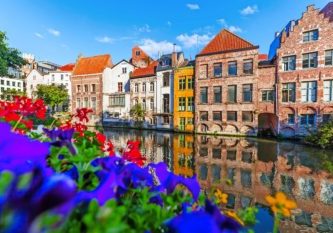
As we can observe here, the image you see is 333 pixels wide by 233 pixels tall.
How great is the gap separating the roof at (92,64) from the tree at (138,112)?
32.7 ft

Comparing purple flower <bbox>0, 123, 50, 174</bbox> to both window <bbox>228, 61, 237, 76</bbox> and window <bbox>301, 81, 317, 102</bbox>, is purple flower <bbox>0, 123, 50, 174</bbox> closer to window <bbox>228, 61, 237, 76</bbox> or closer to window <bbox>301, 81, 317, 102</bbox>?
window <bbox>301, 81, 317, 102</bbox>

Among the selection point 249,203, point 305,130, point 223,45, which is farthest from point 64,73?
point 249,203

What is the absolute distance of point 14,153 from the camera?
3.10 feet

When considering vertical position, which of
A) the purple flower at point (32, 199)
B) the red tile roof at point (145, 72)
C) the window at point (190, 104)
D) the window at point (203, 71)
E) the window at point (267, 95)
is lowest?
the purple flower at point (32, 199)

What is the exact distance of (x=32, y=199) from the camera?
585 millimetres

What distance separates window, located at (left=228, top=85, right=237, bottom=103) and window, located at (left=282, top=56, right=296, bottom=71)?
5.59 m

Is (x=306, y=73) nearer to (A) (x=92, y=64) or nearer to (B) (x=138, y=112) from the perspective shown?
(B) (x=138, y=112)

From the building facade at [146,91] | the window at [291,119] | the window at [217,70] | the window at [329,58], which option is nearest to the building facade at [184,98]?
the window at [217,70]

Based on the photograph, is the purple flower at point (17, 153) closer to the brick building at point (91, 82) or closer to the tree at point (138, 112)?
the tree at point (138, 112)

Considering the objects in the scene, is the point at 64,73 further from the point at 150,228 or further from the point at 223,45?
the point at 150,228

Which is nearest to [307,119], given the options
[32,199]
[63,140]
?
[63,140]

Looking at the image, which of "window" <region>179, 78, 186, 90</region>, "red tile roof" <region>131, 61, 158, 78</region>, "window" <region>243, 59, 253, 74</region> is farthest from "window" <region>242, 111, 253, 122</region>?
"red tile roof" <region>131, 61, 158, 78</region>

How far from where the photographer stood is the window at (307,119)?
25.7 meters

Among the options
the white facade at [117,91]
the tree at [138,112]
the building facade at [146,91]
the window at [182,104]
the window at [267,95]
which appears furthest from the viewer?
the white facade at [117,91]
